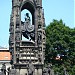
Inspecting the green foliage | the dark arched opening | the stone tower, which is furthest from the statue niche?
the green foliage

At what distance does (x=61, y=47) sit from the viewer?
4716 centimetres

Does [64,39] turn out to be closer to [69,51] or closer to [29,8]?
[69,51]

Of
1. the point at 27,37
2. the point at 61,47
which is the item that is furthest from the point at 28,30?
the point at 61,47

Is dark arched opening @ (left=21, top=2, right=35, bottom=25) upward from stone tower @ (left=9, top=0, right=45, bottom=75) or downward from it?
upward

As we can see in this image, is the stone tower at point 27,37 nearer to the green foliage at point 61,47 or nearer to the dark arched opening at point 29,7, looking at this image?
the dark arched opening at point 29,7

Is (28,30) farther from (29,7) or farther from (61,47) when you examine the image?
(61,47)

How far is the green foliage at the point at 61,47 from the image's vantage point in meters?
46.4

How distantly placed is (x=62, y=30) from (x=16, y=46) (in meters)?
17.4

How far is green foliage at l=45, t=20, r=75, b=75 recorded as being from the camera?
46.4 meters

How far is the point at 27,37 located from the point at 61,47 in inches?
598

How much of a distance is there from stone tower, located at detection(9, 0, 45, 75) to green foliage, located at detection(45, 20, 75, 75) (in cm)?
1325

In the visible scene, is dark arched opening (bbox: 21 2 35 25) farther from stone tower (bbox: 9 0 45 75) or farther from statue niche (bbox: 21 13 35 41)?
statue niche (bbox: 21 13 35 41)

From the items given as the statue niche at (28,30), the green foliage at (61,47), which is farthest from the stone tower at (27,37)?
the green foliage at (61,47)

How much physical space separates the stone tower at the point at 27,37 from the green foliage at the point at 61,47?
43.5 ft
